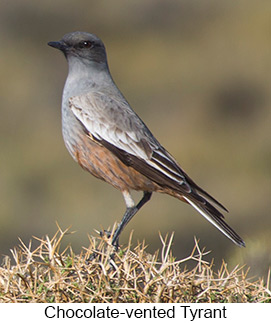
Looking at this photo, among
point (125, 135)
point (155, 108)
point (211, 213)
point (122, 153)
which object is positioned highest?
point (125, 135)

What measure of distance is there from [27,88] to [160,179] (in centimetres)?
786

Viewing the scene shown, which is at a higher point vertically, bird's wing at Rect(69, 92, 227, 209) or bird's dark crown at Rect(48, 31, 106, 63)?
bird's dark crown at Rect(48, 31, 106, 63)

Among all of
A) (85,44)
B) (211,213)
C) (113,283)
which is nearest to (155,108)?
(85,44)

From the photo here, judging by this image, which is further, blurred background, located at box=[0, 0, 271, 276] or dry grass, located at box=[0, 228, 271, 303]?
blurred background, located at box=[0, 0, 271, 276]

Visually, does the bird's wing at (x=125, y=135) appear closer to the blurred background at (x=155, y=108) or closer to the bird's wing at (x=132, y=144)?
the bird's wing at (x=132, y=144)

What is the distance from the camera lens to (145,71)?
12812mm

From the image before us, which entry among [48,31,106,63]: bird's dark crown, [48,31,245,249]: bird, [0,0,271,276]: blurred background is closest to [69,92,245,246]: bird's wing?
[48,31,245,249]: bird

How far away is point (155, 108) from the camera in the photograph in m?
12.3

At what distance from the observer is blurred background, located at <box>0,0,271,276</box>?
11664 millimetres

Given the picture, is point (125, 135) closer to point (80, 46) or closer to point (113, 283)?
point (80, 46)

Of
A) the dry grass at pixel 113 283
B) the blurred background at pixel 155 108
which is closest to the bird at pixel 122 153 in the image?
the dry grass at pixel 113 283

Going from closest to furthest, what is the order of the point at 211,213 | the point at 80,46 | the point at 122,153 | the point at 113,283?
1. the point at 113,283
2. the point at 211,213
3. the point at 122,153
4. the point at 80,46

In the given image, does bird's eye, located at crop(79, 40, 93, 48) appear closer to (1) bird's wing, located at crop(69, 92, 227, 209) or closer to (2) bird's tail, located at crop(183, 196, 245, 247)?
(1) bird's wing, located at crop(69, 92, 227, 209)

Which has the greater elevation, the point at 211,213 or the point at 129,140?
the point at 129,140
